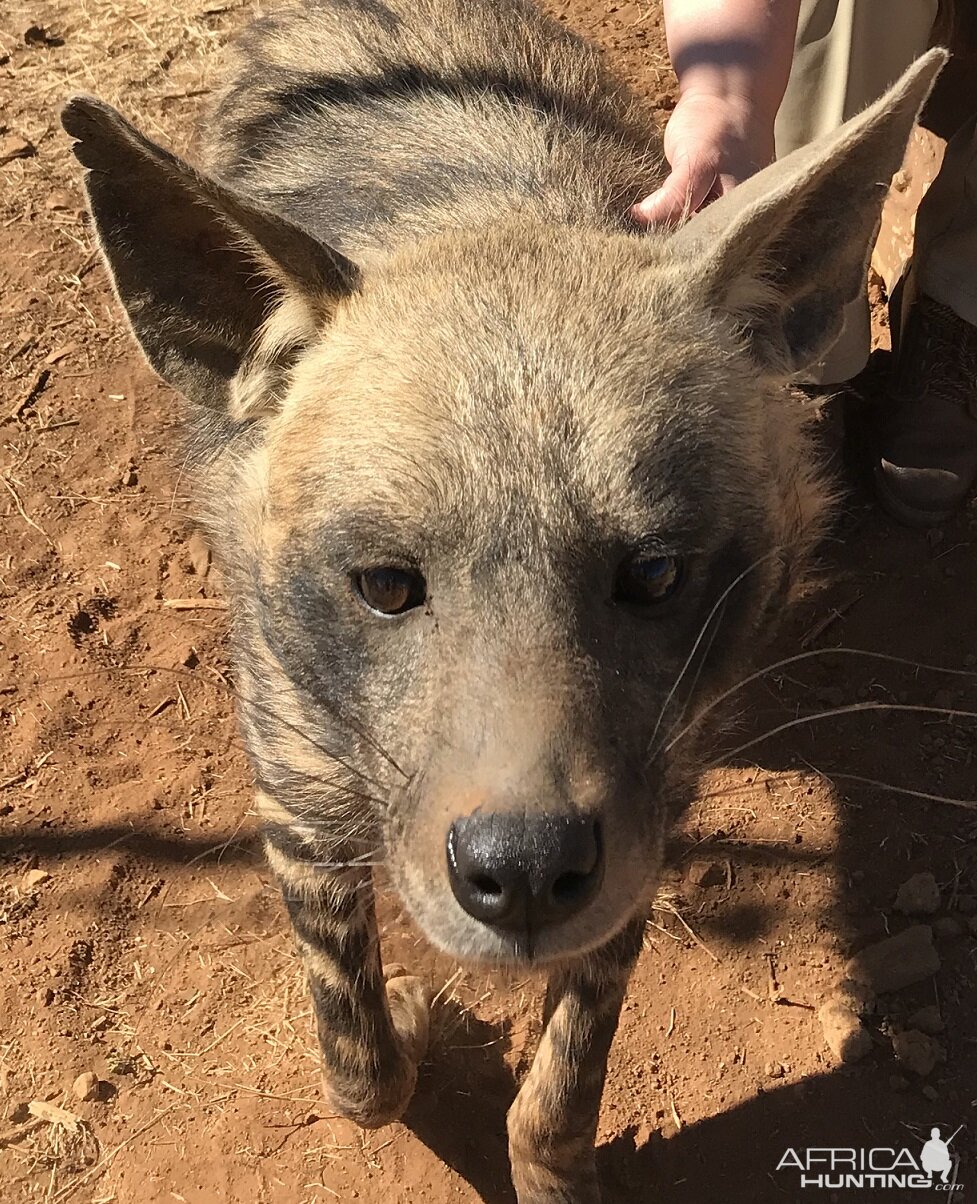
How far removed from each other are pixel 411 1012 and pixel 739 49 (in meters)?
3.15

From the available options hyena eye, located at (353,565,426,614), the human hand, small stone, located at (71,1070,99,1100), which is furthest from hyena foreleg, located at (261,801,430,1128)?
the human hand

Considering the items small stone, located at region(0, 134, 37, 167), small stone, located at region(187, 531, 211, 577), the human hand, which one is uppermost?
the human hand

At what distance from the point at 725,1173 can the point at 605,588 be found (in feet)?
7.21

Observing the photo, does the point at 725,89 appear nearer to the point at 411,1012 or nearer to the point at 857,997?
the point at 857,997

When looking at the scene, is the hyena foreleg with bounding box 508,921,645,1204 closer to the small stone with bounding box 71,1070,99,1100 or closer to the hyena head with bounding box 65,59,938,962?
the hyena head with bounding box 65,59,938,962

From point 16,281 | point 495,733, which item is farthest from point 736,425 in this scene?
point 16,281

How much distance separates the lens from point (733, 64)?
3.63 metres

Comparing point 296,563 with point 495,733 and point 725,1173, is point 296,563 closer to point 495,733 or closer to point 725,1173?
point 495,733

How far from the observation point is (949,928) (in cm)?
399

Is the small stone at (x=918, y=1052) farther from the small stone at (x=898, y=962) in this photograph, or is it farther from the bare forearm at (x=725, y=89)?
the bare forearm at (x=725, y=89)

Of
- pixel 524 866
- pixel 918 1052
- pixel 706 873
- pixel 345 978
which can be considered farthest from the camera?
pixel 706 873

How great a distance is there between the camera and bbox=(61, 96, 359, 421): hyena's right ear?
2.36m

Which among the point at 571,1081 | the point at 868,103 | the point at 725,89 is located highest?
the point at 725,89

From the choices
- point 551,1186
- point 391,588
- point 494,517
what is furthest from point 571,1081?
point 494,517
